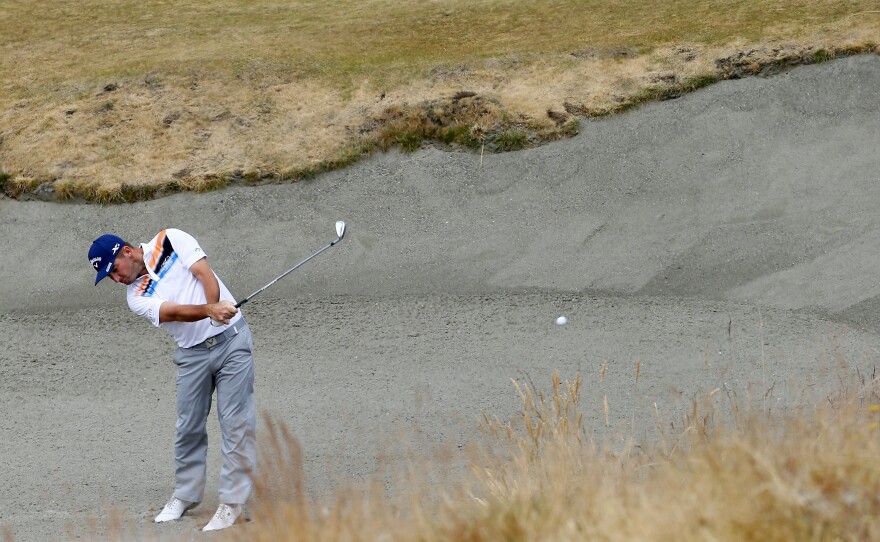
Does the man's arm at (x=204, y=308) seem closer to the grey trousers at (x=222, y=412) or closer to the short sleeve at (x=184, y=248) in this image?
the short sleeve at (x=184, y=248)

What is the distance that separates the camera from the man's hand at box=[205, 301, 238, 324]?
7.37 metres

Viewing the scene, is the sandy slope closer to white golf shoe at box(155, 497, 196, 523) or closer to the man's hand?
white golf shoe at box(155, 497, 196, 523)

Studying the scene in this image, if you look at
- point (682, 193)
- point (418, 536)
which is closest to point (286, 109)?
point (682, 193)

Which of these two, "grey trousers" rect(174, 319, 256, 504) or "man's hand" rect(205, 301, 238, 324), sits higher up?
"man's hand" rect(205, 301, 238, 324)

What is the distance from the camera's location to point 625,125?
43.1 feet

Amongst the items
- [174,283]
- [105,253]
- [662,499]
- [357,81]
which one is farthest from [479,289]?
[662,499]

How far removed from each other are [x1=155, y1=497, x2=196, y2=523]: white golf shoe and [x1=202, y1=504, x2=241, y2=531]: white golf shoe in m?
0.45

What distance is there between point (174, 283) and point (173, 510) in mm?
1858

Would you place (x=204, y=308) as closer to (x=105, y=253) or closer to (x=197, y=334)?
(x=197, y=334)

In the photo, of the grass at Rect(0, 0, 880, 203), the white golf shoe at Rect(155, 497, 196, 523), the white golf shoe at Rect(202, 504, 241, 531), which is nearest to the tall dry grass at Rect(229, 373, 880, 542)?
the white golf shoe at Rect(202, 504, 241, 531)

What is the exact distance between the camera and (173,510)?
26.1 ft

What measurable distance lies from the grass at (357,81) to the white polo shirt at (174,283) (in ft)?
18.3

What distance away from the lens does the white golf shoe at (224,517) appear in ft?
24.7

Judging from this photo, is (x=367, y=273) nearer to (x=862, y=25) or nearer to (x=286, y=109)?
(x=286, y=109)
